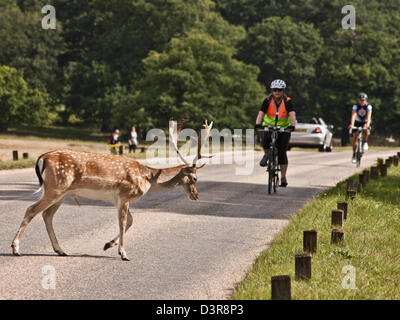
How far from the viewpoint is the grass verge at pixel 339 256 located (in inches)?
258

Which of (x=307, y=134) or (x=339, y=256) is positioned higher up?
(x=339, y=256)

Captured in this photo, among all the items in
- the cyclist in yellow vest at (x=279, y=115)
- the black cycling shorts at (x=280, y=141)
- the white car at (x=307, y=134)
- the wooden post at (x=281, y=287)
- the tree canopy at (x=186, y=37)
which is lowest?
the white car at (x=307, y=134)

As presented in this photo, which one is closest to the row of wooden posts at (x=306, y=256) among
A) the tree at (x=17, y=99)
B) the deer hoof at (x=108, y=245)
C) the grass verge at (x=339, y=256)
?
the grass verge at (x=339, y=256)

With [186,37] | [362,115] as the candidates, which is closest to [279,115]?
[362,115]

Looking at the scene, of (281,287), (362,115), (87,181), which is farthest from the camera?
(362,115)

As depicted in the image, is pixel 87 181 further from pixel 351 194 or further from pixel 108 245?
pixel 351 194

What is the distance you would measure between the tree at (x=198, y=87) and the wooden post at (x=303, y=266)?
137 ft

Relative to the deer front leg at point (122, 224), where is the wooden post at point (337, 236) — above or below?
below

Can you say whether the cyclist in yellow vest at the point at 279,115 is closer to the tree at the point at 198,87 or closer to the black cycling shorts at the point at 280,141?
the black cycling shorts at the point at 280,141

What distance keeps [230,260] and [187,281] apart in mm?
1236

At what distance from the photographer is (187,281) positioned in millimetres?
7020

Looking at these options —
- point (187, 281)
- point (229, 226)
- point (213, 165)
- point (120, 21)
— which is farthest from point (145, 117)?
point (187, 281)

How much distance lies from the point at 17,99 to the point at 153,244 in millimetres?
53731

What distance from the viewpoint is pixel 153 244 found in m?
9.02
